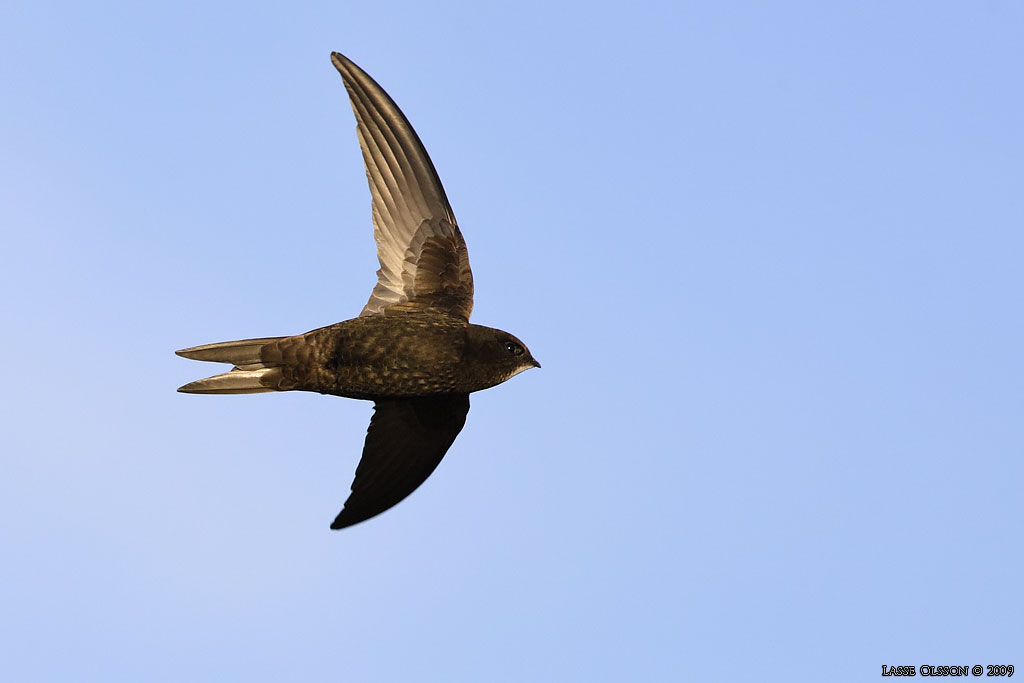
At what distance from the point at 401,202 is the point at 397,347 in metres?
1.57

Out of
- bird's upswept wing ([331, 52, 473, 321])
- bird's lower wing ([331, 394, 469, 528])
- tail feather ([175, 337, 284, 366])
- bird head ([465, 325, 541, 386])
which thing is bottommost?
bird's lower wing ([331, 394, 469, 528])

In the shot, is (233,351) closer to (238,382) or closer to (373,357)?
(238,382)

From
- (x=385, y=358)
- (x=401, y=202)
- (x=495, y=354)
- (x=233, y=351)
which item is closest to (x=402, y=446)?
(x=385, y=358)

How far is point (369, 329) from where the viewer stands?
862cm

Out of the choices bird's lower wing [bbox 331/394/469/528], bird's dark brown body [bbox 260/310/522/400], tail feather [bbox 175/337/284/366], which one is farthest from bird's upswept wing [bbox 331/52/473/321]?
tail feather [bbox 175/337/284/366]

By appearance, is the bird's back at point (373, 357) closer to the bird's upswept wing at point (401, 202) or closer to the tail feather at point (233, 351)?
the tail feather at point (233, 351)

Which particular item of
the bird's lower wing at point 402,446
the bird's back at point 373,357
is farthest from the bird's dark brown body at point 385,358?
the bird's lower wing at point 402,446

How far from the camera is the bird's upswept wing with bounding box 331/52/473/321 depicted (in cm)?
945

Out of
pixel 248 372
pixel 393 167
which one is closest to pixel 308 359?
pixel 248 372

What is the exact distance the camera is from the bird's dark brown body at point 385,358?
8.57 m

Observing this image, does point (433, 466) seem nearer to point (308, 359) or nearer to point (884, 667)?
point (308, 359)

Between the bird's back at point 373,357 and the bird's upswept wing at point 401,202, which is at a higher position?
the bird's upswept wing at point 401,202

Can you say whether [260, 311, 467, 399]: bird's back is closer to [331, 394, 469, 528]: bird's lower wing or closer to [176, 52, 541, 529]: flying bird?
[176, 52, 541, 529]: flying bird

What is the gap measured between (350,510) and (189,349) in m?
1.71
